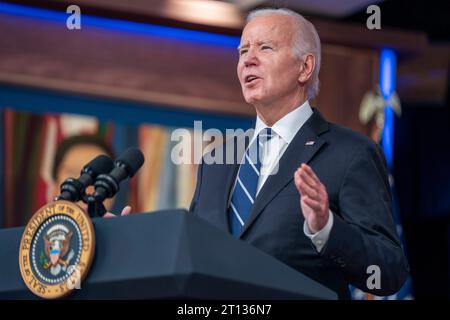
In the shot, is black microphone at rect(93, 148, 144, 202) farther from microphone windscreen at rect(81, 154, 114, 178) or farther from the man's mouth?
the man's mouth

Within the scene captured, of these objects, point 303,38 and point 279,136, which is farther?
point 303,38

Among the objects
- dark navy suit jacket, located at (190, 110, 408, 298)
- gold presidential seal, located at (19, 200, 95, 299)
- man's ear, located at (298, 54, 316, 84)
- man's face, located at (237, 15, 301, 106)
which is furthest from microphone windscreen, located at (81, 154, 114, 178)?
man's ear, located at (298, 54, 316, 84)

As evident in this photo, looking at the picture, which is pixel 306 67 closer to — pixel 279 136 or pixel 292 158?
pixel 279 136

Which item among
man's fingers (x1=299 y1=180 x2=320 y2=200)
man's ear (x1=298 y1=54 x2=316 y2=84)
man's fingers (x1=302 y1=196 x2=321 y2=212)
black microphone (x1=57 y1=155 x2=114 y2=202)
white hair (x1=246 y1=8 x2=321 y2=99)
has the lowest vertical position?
man's fingers (x1=302 y1=196 x2=321 y2=212)

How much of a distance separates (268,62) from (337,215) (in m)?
0.56

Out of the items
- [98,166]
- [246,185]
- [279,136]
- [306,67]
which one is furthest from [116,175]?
[306,67]

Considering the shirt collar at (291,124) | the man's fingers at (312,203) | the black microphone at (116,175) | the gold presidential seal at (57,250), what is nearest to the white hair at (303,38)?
the shirt collar at (291,124)

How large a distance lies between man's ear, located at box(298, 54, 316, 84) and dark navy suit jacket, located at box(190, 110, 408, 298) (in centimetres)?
20

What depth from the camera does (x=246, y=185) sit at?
101 inches

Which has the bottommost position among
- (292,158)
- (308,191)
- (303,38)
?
(308,191)

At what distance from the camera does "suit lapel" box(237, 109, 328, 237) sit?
2.43m
